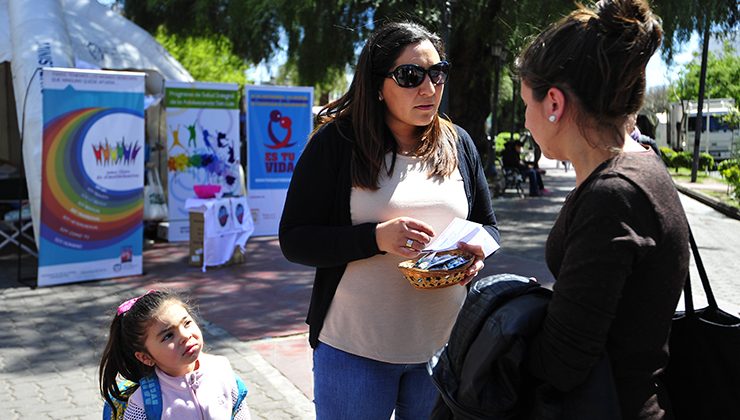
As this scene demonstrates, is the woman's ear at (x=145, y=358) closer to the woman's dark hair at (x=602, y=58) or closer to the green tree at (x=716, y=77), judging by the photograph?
the woman's dark hair at (x=602, y=58)

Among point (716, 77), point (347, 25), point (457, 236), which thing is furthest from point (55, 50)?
point (716, 77)

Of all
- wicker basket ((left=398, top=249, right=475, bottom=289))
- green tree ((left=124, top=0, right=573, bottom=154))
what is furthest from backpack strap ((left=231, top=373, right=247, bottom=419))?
green tree ((left=124, top=0, right=573, bottom=154))

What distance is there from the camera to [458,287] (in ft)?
8.81

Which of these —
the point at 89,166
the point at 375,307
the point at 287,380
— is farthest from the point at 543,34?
the point at 89,166

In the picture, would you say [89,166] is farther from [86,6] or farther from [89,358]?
[86,6]

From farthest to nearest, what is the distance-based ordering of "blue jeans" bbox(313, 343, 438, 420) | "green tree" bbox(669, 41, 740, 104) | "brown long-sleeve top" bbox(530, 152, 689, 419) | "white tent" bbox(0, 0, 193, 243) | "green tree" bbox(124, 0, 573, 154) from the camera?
"green tree" bbox(669, 41, 740, 104)
"green tree" bbox(124, 0, 573, 154)
"white tent" bbox(0, 0, 193, 243)
"blue jeans" bbox(313, 343, 438, 420)
"brown long-sleeve top" bbox(530, 152, 689, 419)

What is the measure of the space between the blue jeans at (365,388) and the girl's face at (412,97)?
786 mm

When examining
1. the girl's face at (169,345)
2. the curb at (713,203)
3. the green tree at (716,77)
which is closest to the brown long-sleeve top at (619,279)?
the girl's face at (169,345)

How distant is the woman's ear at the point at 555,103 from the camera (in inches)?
66.2

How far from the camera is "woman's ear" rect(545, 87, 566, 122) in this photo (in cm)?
168

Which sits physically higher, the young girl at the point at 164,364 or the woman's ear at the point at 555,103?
the woman's ear at the point at 555,103

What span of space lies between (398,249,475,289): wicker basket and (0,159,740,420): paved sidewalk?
1.49 metres

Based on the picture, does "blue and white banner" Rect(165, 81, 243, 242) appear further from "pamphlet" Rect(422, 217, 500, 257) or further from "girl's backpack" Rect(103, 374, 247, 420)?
"pamphlet" Rect(422, 217, 500, 257)

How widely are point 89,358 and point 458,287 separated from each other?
4302mm
